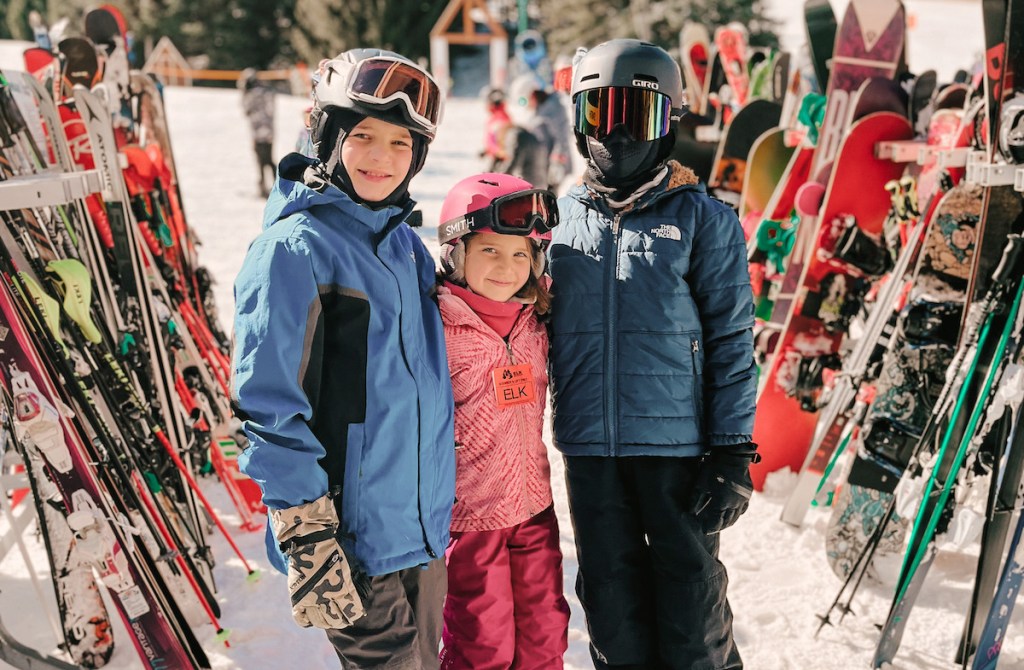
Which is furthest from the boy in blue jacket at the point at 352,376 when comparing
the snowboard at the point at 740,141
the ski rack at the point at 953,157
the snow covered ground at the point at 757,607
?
the snowboard at the point at 740,141

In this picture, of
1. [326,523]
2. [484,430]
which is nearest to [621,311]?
[484,430]

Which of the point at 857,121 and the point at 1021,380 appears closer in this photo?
the point at 1021,380

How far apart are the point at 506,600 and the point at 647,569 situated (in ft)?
1.31

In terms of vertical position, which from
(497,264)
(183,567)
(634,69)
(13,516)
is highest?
(634,69)

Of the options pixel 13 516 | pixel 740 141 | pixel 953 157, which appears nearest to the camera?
pixel 13 516

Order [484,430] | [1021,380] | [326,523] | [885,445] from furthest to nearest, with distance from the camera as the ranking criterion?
[885,445], [1021,380], [484,430], [326,523]

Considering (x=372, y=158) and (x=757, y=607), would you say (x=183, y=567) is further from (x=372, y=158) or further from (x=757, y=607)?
(x=757, y=607)

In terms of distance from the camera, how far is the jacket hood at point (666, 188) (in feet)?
6.64

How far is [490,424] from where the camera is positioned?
2.00 meters

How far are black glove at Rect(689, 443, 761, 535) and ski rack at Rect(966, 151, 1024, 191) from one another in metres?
1.16

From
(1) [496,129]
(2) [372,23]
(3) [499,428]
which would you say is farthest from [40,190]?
(2) [372,23]

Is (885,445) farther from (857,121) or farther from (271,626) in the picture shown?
(271,626)

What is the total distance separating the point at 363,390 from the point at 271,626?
156 cm

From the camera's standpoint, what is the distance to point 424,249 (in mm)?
2037
